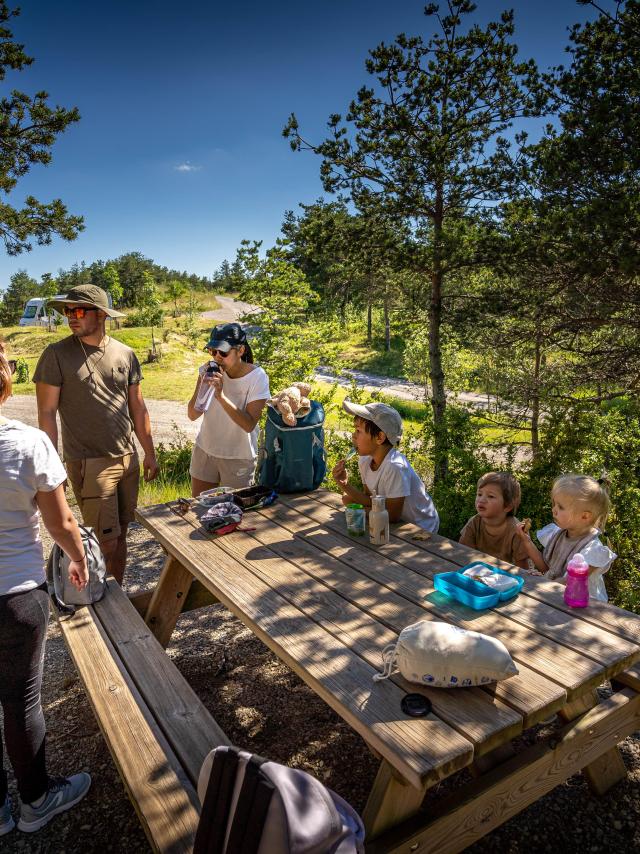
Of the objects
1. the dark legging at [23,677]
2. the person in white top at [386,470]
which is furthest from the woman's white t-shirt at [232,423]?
the dark legging at [23,677]

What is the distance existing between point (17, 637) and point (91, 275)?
71.6m

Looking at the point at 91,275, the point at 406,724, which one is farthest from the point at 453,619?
the point at 91,275

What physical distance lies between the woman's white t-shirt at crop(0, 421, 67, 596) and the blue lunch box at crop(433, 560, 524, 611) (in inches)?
60.1

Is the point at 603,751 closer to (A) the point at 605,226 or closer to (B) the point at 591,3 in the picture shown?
(A) the point at 605,226

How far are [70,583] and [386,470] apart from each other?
168 cm

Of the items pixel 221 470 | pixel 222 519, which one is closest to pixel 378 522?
pixel 222 519

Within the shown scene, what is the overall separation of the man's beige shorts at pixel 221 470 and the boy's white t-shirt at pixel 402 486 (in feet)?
3.07

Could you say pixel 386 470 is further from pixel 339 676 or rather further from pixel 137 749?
pixel 137 749

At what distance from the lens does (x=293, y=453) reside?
11.5ft

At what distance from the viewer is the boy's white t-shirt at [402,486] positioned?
A: 298cm

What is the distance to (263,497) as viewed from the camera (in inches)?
134

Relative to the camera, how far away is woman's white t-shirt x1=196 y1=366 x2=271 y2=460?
3.68 meters

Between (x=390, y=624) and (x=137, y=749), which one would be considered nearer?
(x=137, y=749)

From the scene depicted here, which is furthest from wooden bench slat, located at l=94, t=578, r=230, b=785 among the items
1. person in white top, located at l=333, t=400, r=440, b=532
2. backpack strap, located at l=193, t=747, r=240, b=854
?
person in white top, located at l=333, t=400, r=440, b=532
